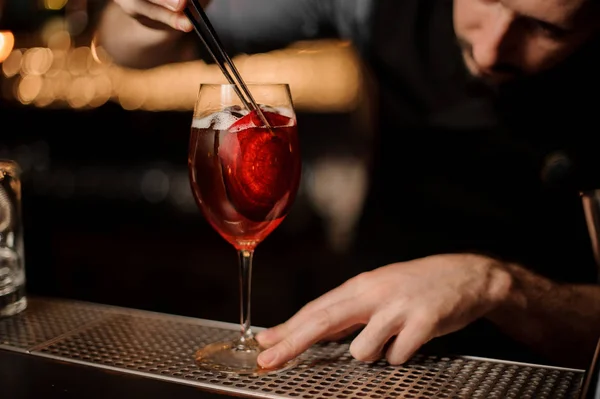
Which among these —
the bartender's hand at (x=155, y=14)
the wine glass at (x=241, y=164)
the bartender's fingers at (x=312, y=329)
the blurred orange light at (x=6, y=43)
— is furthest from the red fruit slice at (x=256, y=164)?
the blurred orange light at (x=6, y=43)

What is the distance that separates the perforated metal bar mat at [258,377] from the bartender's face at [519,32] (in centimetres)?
46

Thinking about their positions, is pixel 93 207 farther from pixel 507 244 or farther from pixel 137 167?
pixel 507 244

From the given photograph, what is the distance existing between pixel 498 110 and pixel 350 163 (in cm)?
26

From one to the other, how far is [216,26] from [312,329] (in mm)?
606

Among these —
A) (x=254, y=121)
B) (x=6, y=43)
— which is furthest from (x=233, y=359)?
(x=6, y=43)

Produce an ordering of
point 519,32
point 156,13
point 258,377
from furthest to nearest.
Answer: point 156,13, point 519,32, point 258,377

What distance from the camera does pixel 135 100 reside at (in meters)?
1.49

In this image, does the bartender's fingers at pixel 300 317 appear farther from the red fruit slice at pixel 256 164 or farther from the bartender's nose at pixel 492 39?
the bartender's nose at pixel 492 39

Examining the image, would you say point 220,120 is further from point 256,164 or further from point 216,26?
point 216,26

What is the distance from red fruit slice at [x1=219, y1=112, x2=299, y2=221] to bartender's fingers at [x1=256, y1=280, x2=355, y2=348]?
16 centimetres

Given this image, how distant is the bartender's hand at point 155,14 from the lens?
126cm

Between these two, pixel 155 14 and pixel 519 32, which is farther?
pixel 155 14

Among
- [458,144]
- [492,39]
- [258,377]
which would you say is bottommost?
[258,377]

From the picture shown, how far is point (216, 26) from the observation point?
1366mm
